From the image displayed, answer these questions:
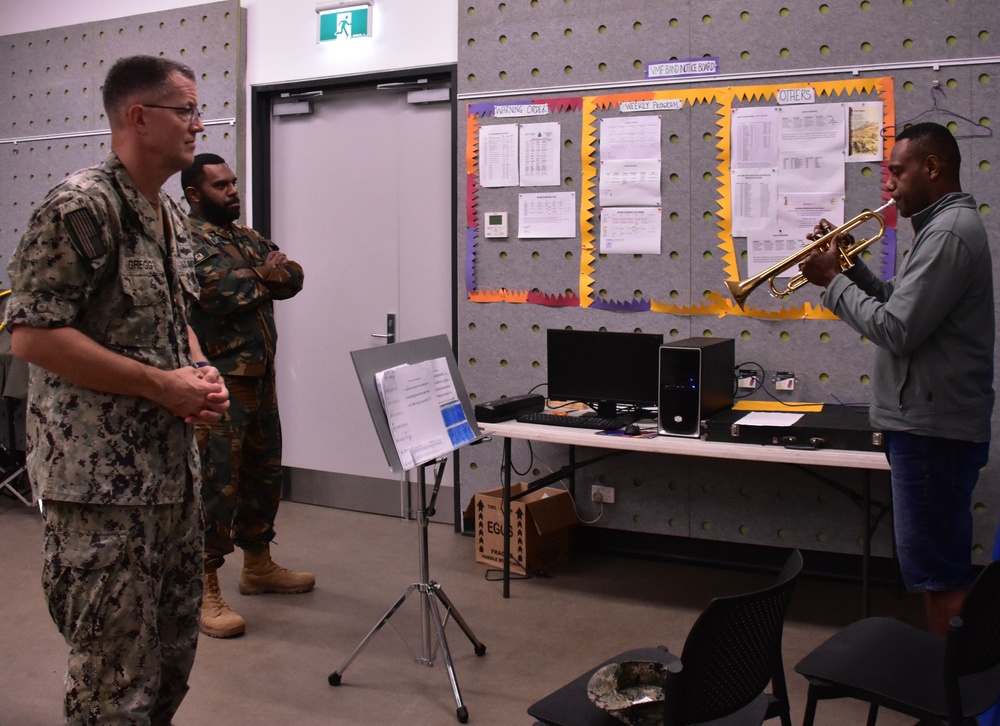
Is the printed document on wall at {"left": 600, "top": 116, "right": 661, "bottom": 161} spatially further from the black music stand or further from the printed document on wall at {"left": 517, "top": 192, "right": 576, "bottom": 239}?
the black music stand

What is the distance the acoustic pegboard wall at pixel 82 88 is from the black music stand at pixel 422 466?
275cm

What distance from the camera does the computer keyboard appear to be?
3.80 m

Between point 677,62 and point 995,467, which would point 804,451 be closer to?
point 995,467

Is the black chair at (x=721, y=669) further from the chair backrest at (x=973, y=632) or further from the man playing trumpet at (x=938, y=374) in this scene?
the man playing trumpet at (x=938, y=374)

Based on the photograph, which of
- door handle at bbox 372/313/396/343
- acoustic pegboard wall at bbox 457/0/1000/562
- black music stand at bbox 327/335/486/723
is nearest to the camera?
black music stand at bbox 327/335/486/723

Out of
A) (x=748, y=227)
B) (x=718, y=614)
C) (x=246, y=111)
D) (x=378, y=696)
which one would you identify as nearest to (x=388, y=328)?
(x=246, y=111)

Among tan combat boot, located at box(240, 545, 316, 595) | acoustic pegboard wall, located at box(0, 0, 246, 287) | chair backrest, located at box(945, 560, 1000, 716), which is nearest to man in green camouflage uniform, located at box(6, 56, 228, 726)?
chair backrest, located at box(945, 560, 1000, 716)

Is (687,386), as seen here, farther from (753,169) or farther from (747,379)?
(753,169)

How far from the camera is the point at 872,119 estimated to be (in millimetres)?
3803

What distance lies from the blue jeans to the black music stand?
135cm

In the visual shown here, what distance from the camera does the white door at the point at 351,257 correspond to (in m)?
4.95

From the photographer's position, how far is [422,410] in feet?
9.76

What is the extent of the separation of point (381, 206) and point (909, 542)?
10.9 feet

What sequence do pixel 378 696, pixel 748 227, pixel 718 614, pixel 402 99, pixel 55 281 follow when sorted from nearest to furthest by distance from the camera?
pixel 718 614, pixel 55 281, pixel 378 696, pixel 748 227, pixel 402 99
